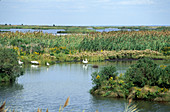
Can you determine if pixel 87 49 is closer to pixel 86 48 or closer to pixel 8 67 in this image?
pixel 86 48

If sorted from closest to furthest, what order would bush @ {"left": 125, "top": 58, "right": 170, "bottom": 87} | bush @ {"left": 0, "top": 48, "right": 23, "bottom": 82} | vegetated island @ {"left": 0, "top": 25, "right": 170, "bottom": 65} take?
bush @ {"left": 125, "top": 58, "right": 170, "bottom": 87} → bush @ {"left": 0, "top": 48, "right": 23, "bottom": 82} → vegetated island @ {"left": 0, "top": 25, "right": 170, "bottom": 65}

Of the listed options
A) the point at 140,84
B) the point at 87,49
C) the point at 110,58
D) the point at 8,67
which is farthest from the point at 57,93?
the point at 87,49

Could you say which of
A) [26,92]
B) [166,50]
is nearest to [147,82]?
[26,92]

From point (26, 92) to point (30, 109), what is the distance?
6.10 metres

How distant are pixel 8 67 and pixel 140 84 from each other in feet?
44.3

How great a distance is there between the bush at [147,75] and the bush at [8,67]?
12.1 m

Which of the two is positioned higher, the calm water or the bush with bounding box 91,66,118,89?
the bush with bounding box 91,66,118,89

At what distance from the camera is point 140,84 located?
23203 millimetres

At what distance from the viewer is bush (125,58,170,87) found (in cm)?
2223

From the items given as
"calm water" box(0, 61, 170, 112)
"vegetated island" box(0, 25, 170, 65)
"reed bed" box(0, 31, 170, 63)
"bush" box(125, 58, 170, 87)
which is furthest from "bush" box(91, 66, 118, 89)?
"reed bed" box(0, 31, 170, 63)

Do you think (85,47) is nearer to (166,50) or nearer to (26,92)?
(166,50)

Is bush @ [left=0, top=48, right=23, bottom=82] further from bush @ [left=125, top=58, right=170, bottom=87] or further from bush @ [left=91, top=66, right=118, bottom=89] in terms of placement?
bush @ [left=125, top=58, right=170, bottom=87]

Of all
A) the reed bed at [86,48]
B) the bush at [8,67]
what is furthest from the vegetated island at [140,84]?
the reed bed at [86,48]

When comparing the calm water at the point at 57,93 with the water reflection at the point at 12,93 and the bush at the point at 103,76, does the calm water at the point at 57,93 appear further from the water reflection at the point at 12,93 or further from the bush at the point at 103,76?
the bush at the point at 103,76
